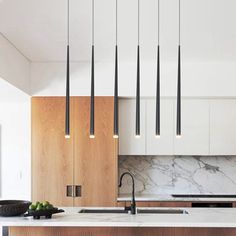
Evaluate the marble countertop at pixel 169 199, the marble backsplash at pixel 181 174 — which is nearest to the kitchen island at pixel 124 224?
the marble countertop at pixel 169 199

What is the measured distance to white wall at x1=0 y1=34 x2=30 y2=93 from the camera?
4.10 metres

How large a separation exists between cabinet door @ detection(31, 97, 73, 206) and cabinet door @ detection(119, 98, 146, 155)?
700 mm

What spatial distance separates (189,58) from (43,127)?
210 cm

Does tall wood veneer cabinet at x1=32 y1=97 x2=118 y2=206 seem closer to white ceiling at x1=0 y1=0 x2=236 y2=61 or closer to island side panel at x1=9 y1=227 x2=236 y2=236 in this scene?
white ceiling at x1=0 y1=0 x2=236 y2=61

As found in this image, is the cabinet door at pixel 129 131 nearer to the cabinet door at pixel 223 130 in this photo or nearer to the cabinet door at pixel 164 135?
the cabinet door at pixel 164 135

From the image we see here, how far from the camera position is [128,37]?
4.08 m

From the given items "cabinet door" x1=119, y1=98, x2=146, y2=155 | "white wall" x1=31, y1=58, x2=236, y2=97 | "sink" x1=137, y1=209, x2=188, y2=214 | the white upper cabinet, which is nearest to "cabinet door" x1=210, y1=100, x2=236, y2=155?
the white upper cabinet

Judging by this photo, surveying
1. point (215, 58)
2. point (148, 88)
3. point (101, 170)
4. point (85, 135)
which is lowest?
point (101, 170)

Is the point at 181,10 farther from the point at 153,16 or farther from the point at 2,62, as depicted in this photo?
the point at 2,62

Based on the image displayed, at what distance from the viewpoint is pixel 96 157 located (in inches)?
205

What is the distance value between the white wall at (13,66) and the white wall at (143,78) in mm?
→ 246

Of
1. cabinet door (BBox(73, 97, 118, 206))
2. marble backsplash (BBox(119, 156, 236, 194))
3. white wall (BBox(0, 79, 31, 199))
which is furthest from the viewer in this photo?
white wall (BBox(0, 79, 31, 199))

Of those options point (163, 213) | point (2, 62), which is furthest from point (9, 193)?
point (163, 213)

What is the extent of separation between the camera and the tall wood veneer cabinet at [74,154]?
17.1 feet
